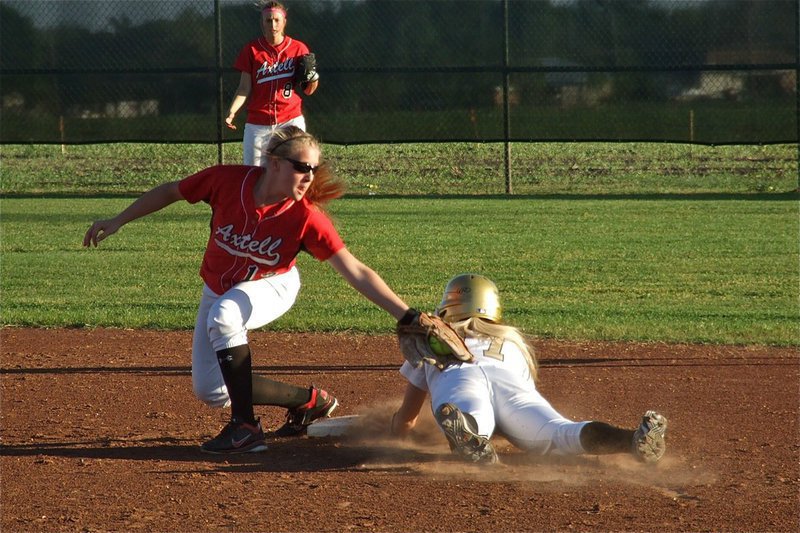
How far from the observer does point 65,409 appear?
18.2 ft

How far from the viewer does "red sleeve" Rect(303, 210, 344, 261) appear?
4.55m

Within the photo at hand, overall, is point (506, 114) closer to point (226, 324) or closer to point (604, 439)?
point (226, 324)

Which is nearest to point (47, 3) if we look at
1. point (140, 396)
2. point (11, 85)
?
point (11, 85)

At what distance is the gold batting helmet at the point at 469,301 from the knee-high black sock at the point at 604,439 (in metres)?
0.80

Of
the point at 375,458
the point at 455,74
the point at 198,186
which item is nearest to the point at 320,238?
the point at 198,186

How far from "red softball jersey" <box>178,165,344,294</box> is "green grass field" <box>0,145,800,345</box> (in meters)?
2.92

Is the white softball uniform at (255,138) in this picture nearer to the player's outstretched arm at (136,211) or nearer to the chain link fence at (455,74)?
the player's outstretched arm at (136,211)

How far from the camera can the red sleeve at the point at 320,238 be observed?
179 inches

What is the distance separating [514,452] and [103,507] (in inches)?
67.7

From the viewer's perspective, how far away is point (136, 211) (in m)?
4.75

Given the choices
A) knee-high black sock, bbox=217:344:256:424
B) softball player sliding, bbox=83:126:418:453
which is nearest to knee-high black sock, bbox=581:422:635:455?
softball player sliding, bbox=83:126:418:453

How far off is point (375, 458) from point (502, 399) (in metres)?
0.59

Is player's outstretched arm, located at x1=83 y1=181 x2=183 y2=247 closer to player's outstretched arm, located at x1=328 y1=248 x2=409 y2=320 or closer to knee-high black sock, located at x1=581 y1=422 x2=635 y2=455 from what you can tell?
player's outstretched arm, located at x1=328 y1=248 x2=409 y2=320

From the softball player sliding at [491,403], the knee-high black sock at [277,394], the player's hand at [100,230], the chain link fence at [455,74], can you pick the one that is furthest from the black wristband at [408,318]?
the chain link fence at [455,74]
